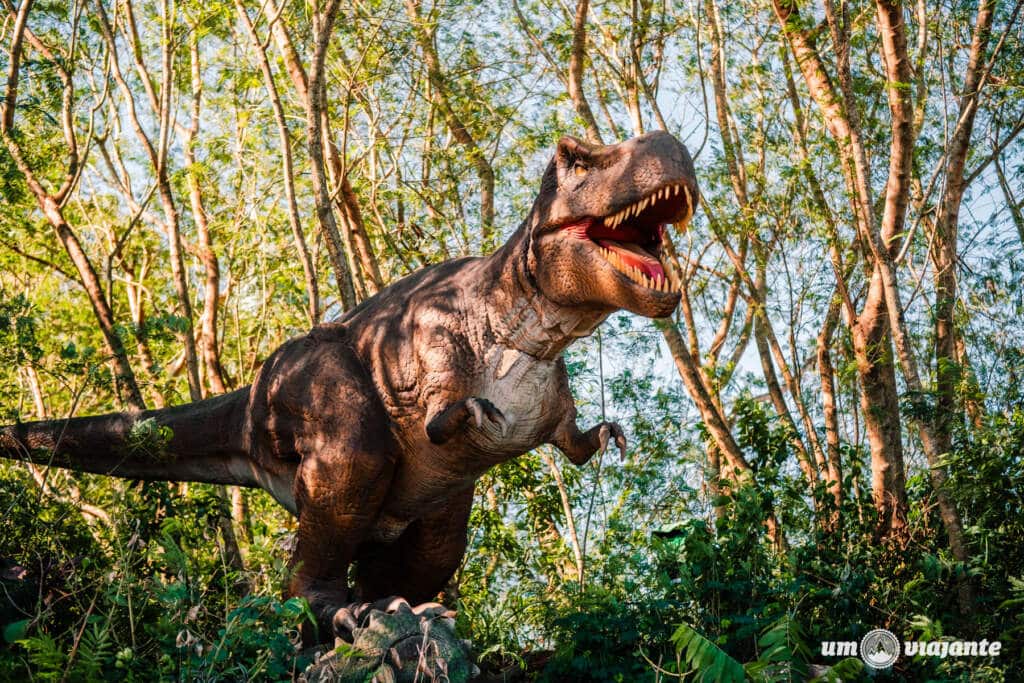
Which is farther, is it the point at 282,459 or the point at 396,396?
the point at 282,459

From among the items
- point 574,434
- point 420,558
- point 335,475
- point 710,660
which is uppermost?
point 574,434

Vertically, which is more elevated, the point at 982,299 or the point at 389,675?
the point at 982,299

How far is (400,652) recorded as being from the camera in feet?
14.7

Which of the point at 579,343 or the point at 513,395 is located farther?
the point at 579,343

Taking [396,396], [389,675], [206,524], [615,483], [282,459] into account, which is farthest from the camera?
[615,483]

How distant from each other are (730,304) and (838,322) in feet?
6.22

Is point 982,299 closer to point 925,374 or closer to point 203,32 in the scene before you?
point 925,374

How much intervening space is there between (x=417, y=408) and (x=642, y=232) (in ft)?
4.11

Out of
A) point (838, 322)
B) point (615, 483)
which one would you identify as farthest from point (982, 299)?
point (615, 483)

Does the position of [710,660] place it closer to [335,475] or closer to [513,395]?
[513,395]

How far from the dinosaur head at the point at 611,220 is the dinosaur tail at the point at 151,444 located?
200cm

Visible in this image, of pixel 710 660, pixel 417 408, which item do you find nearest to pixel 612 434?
pixel 417 408

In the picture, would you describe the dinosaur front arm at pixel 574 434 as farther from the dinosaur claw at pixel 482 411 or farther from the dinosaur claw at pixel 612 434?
the dinosaur claw at pixel 482 411

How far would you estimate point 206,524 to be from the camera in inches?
265
